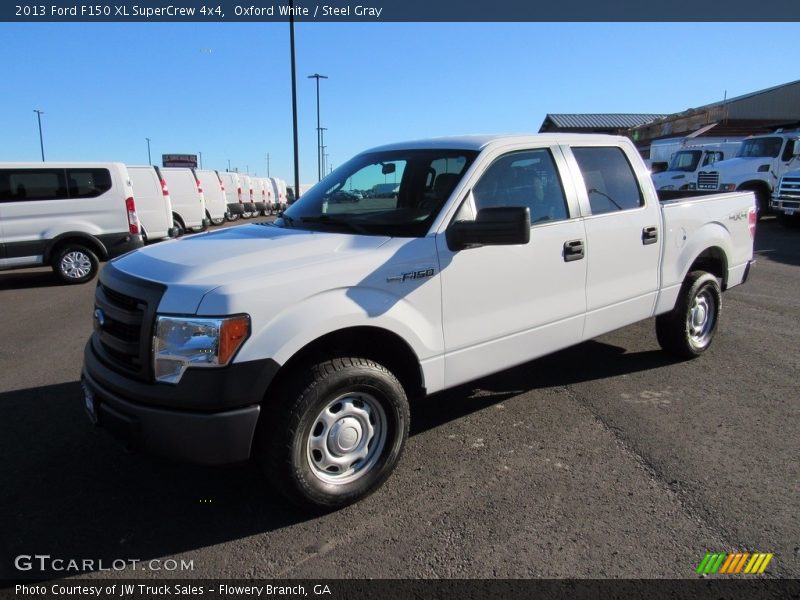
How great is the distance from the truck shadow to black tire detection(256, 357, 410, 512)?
250mm

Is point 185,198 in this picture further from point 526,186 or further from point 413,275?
point 413,275

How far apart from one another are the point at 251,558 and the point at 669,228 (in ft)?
13.0

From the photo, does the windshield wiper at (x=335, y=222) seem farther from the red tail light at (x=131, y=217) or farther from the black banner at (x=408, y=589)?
the red tail light at (x=131, y=217)

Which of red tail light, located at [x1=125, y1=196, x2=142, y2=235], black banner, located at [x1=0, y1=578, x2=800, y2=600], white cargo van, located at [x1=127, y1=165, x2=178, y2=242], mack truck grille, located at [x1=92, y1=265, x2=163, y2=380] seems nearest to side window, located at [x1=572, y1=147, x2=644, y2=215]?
black banner, located at [x1=0, y1=578, x2=800, y2=600]

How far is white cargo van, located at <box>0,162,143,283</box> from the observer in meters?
9.77

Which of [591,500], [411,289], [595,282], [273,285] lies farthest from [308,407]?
[595,282]

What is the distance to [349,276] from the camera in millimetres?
2932

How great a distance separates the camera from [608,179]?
4410 millimetres

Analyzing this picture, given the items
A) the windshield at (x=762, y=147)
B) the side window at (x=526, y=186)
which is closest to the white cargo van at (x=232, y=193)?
the windshield at (x=762, y=147)

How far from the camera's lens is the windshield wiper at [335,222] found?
3461 millimetres

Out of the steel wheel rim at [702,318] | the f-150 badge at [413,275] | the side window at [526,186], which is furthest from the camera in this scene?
the steel wheel rim at [702,318]

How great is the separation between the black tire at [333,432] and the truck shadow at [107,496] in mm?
250

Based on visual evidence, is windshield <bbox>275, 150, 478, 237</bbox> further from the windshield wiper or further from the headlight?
the headlight

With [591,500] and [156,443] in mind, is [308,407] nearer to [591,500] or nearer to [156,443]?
[156,443]
